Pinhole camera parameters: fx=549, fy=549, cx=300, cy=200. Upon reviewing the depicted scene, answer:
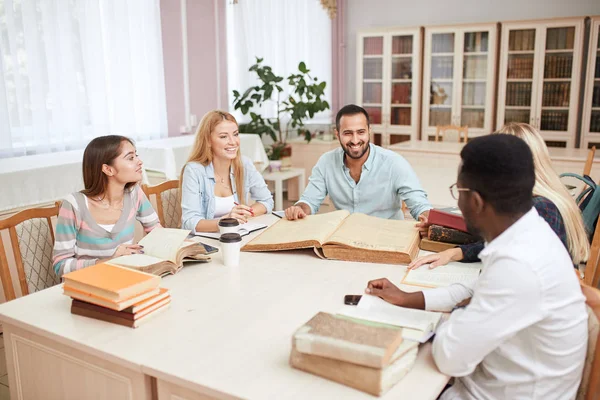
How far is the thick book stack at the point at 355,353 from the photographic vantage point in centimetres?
106

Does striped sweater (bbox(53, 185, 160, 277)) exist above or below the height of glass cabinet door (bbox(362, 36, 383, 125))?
below

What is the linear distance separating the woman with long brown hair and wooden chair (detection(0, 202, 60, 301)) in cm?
12

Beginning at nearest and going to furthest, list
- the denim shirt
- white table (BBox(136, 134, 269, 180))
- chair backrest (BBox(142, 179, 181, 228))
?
the denim shirt, chair backrest (BBox(142, 179, 181, 228)), white table (BBox(136, 134, 269, 180))

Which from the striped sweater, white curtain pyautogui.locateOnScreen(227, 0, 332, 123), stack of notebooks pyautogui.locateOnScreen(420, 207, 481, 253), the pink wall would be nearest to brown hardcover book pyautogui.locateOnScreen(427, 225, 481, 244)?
stack of notebooks pyautogui.locateOnScreen(420, 207, 481, 253)

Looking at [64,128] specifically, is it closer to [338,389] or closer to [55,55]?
[55,55]

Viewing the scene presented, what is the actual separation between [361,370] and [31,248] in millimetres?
1448

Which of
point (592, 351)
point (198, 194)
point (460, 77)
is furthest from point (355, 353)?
point (460, 77)

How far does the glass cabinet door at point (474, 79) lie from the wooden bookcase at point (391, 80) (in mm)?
543

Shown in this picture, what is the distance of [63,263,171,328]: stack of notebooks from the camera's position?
1.37 meters

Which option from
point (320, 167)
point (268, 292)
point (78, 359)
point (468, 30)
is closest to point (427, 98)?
point (468, 30)

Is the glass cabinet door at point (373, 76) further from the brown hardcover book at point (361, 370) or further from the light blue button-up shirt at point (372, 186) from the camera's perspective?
the brown hardcover book at point (361, 370)

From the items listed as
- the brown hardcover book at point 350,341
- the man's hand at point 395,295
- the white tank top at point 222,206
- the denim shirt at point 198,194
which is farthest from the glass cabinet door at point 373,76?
the brown hardcover book at point 350,341

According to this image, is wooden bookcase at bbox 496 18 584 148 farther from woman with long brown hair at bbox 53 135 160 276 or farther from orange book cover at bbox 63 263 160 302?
orange book cover at bbox 63 263 160 302

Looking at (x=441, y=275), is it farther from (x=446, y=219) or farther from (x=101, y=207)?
(x=101, y=207)
